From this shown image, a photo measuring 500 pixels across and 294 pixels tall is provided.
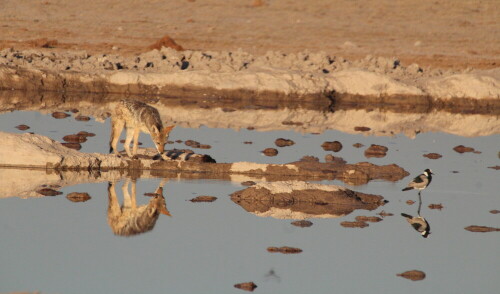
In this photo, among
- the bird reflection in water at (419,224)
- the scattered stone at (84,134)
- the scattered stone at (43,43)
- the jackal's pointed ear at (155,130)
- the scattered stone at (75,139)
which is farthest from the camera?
the scattered stone at (43,43)

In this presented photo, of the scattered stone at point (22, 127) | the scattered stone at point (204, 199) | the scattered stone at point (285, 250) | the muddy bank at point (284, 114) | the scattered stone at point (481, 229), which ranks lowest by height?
the muddy bank at point (284, 114)

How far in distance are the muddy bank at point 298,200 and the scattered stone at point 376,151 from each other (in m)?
5.28

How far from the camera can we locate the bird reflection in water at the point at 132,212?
47.8 ft

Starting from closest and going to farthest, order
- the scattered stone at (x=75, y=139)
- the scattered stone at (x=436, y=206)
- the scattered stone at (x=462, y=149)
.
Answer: the scattered stone at (x=436, y=206) → the scattered stone at (x=75, y=139) → the scattered stone at (x=462, y=149)

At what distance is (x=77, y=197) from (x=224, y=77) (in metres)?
14.4

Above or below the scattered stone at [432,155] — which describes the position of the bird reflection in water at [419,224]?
above

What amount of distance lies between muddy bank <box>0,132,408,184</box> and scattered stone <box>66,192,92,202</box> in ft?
4.89

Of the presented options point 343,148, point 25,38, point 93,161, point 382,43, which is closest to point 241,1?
point 382,43

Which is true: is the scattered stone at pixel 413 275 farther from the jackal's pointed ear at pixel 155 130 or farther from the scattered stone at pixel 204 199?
the jackal's pointed ear at pixel 155 130

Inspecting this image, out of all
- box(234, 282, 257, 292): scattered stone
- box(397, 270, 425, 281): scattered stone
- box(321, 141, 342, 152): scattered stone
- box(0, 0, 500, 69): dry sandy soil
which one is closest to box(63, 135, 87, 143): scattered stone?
box(321, 141, 342, 152): scattered stone

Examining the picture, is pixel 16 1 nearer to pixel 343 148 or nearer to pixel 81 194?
pixel 343 148

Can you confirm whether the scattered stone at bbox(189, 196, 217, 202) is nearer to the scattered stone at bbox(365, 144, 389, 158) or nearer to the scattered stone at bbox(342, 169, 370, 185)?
the scattered stone at bbox(342, 169, 370, 185)

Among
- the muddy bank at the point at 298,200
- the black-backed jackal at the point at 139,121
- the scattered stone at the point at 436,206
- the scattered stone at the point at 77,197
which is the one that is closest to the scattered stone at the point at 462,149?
the scattered stone at the point at 436,206

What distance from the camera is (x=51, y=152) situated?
58.2 ft
